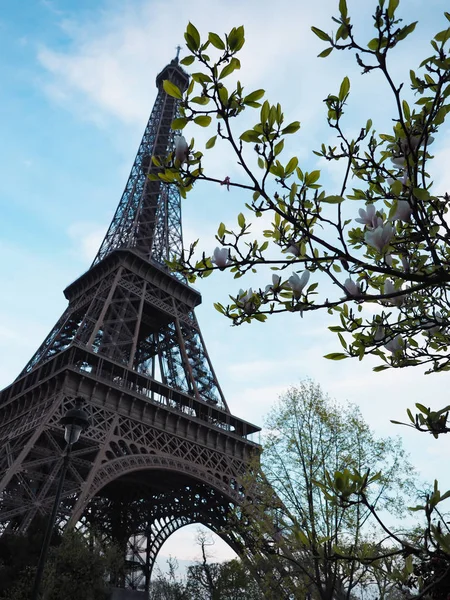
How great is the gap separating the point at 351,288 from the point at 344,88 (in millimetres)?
1339

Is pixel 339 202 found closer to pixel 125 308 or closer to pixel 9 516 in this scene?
pixel 9 516

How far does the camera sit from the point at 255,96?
9.99ft

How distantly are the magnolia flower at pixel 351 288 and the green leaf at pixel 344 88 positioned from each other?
1.25m

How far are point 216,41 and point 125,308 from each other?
30702mm

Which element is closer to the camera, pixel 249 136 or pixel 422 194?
pixel 422 194

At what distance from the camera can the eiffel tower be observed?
69.4ft

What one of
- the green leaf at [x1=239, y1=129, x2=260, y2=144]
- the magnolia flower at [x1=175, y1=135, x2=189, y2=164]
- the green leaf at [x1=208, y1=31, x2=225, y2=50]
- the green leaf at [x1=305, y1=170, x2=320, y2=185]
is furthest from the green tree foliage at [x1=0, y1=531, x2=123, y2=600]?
the green leaf at [x1=208, y1=31, x2=225, y2=50]

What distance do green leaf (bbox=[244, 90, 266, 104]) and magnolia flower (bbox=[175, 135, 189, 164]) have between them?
49 cm

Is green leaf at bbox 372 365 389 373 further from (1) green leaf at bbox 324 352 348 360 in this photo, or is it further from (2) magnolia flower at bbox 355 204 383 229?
(2) magnolia flower at bbox 355 204 383 229

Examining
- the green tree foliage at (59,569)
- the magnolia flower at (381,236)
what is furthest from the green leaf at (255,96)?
the green tree foliage at (59,569)

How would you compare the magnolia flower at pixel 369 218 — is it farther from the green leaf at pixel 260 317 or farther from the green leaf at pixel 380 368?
the green leaf at pixel 380 368

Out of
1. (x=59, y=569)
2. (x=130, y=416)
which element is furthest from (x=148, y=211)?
(x=59, y=569)

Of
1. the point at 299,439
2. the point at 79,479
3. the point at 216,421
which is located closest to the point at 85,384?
the point at 79,479

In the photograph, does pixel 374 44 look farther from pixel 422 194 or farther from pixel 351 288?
pixel 351 288
